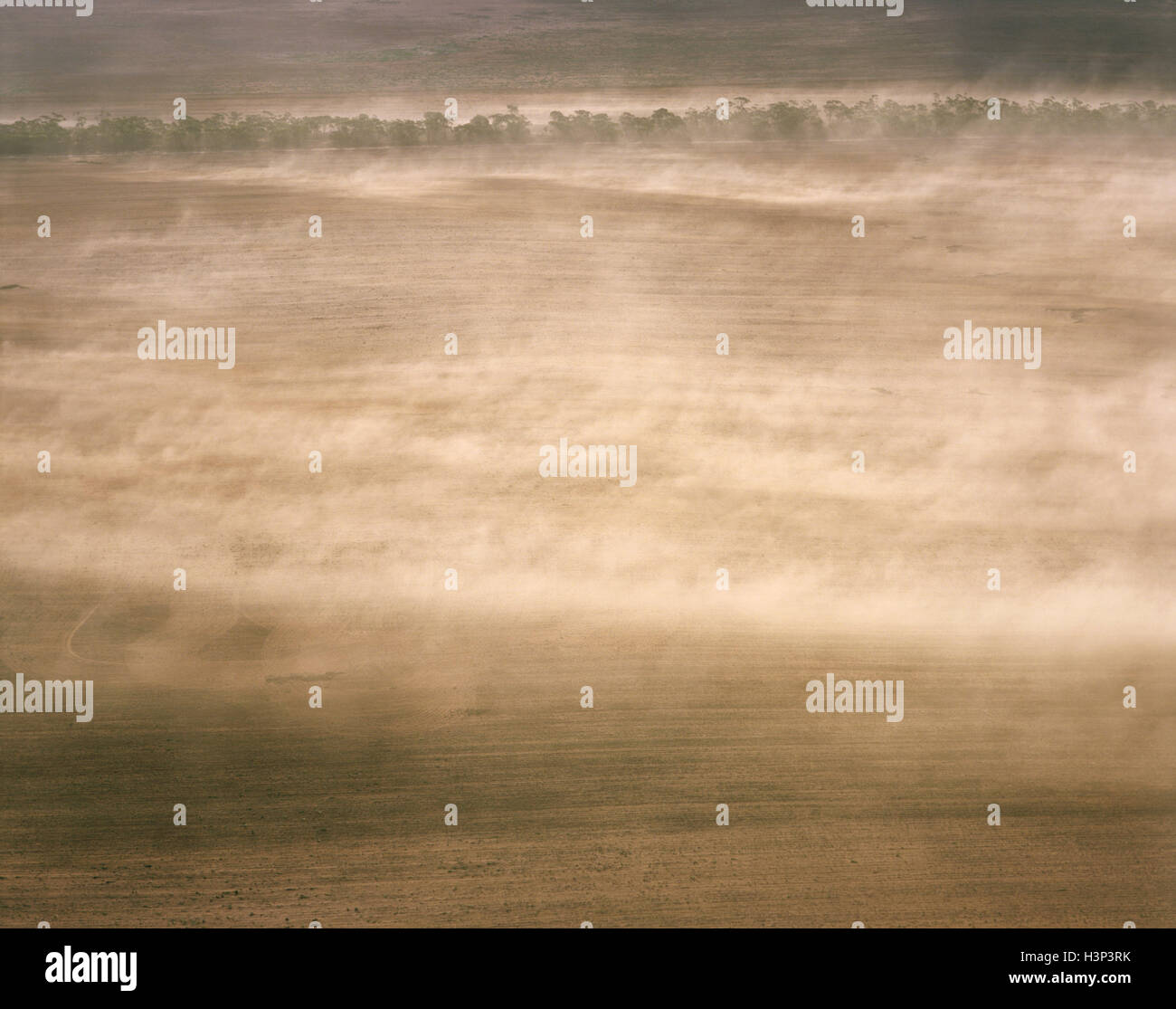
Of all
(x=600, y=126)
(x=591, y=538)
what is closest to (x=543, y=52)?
(x=600, y=126)

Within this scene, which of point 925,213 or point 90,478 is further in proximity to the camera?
point 925,213

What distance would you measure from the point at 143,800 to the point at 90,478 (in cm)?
219

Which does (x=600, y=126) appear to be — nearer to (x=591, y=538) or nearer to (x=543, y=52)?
(x=543, y=52)

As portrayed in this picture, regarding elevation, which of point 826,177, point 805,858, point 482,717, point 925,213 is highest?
point 826,177

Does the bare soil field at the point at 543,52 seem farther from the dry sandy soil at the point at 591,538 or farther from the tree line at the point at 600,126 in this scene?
the dry sandy soil at the point at 591,538

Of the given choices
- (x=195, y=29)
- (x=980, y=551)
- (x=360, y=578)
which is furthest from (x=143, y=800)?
(x=195, y=29)

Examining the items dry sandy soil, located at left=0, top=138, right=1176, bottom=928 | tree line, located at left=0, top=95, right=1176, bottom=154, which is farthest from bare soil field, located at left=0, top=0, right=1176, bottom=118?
dry sandy soil, located at left=0, top=138, right=1176, bottom=928

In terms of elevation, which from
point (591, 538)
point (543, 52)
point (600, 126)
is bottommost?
point (591, 538)

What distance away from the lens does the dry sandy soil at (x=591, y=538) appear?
17.4ft

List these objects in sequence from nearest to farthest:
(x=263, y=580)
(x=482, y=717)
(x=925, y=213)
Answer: (x=482, y=717)
(x=263, y=580)
(x=925, y=213)

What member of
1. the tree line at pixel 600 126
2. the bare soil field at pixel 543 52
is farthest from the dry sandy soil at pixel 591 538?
the bare soil field at pixel 543 52

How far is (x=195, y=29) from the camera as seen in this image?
736cm

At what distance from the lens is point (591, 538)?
6148mm

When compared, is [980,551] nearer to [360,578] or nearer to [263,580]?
[360,578]
